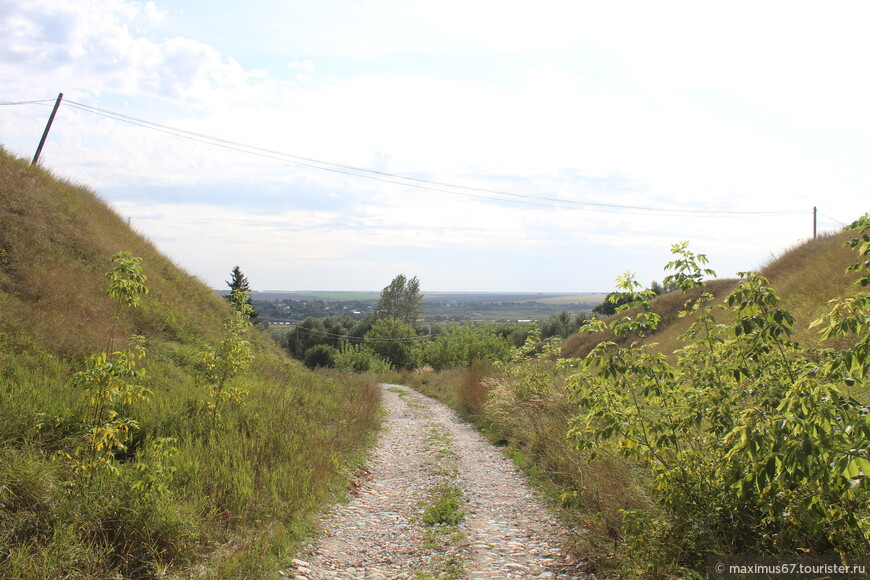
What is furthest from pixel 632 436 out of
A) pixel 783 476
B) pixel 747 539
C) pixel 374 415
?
pixel 374 415

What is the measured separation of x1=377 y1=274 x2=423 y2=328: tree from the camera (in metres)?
80.8

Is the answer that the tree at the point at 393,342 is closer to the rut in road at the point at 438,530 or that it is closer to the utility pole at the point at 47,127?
the utility pole at the point at 47,127

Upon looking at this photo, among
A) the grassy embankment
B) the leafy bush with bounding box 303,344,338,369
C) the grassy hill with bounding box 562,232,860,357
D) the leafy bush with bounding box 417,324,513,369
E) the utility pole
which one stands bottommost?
the leafy bush with bounding box 303,344,338,369

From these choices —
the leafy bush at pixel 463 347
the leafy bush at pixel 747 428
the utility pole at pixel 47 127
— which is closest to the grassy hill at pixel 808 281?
the leafy bush at pixel 747 428

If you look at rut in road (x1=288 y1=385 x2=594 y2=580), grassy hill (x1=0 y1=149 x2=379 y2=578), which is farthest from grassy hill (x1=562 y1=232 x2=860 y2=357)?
grassy hill (x1=0 y1=149 x2=379 y2=578)

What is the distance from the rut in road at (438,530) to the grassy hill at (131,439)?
0.44m

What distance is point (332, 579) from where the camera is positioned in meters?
4.64

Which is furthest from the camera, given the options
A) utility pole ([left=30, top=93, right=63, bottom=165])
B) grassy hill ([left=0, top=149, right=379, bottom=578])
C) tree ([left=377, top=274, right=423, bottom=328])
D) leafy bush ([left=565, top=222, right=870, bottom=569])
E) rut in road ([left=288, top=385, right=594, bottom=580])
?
tree ([left=377, top=274, right=423, bottom=328])

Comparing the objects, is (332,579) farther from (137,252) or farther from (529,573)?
(137,252)

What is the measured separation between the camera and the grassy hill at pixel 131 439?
14.1 ft

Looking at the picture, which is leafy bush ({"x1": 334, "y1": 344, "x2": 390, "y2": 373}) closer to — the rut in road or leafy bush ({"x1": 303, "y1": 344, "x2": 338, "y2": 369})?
leafy bush ({"x1": 303, "y1": 344, "x2": 338, "y2": 369})

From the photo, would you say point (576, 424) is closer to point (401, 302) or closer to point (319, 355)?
point (319, 355)

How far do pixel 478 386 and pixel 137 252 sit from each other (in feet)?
43.9

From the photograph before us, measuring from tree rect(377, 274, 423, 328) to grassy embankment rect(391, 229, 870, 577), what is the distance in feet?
187
